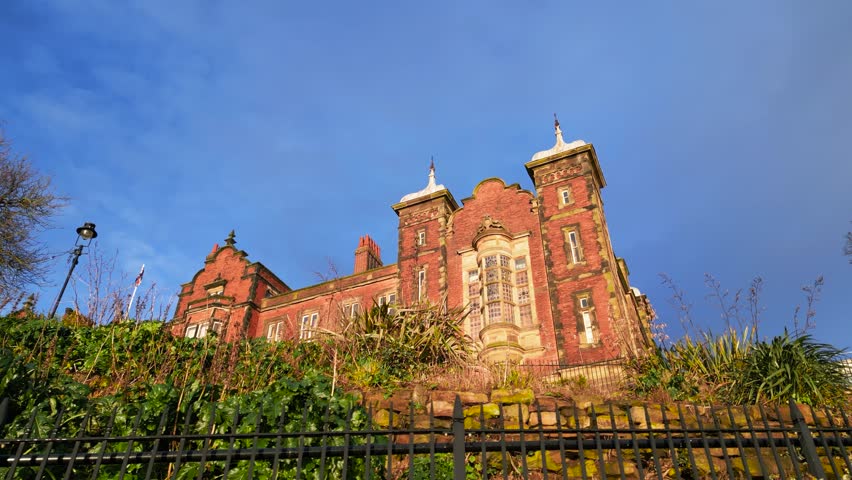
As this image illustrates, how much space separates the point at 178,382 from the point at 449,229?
51.4 feet

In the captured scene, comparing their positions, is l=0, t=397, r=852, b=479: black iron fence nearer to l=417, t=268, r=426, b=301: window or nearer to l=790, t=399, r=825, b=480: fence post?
l=790, t=399, r=825, b=480: fence post

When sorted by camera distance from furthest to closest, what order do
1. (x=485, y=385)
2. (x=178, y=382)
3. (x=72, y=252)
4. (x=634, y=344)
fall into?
(x=634, y=344) → (x=72, y=252) → (x=485, y=385) → (x=178, y=382)

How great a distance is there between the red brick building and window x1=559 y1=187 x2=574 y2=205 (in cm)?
4

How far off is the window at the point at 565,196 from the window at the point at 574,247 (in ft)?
4.88

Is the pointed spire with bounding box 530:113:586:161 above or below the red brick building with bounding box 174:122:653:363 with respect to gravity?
above

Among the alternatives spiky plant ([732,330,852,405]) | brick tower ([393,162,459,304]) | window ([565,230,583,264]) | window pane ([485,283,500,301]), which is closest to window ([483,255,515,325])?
window pane ([485,283,500,301])

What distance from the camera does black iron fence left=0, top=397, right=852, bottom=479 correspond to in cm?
383

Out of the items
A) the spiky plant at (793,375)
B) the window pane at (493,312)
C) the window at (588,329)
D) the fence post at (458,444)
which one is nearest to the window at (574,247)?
the window at (588,329)

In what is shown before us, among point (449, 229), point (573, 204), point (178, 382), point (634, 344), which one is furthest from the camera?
point (449, 229)

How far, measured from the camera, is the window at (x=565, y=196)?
71.3 feet

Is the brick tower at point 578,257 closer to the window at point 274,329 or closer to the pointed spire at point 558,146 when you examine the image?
the pointed spire at point 558,146

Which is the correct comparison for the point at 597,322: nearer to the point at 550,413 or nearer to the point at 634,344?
the point at 634,344

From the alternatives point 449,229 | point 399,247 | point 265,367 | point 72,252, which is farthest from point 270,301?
point 265,367

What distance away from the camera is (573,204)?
21.5 meters
